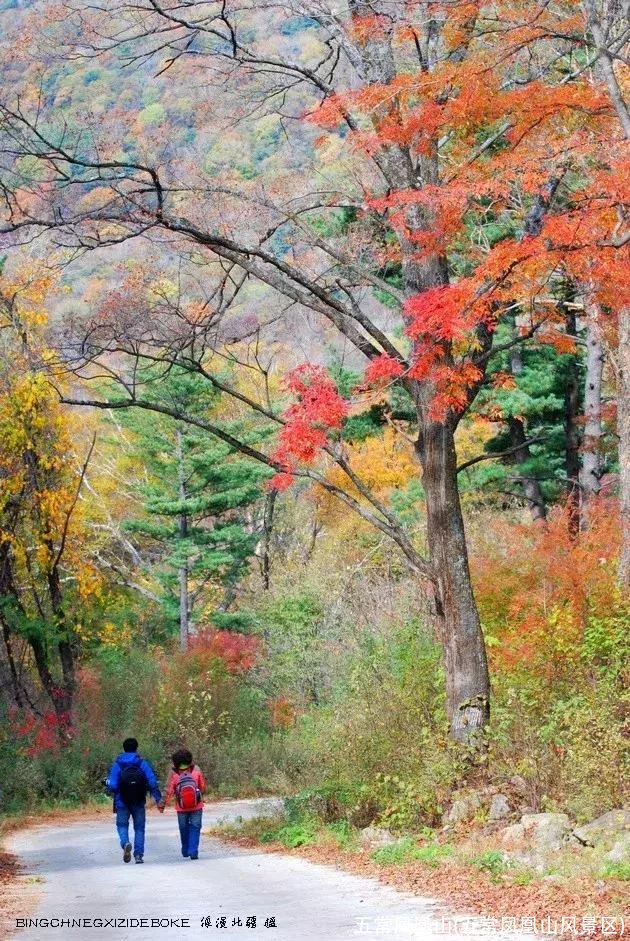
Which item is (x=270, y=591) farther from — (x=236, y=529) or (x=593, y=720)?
(x=593, y=720)

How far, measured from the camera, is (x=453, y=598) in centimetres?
1366

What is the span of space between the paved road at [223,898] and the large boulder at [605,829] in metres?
1.53

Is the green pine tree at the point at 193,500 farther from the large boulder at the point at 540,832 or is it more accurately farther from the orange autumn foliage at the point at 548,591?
the large boulder at the point at 540,832

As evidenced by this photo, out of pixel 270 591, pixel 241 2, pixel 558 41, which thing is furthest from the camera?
pixel 270 591

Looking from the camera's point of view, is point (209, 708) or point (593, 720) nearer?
point (593, 720)

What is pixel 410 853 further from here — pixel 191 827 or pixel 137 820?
pixel 137 820

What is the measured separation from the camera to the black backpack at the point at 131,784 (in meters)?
13.6

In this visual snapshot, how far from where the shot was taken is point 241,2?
1418 centimetres

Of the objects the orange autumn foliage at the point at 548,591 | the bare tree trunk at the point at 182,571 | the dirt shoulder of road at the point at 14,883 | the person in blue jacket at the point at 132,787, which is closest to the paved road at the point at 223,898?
the dirt shoulder of road at the point at 14,883

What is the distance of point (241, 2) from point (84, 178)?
10.4 ft

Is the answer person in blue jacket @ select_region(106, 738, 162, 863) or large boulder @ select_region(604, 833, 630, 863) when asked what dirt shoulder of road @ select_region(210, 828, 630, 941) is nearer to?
large boulder @ select_region(604, 833, 630, 863)

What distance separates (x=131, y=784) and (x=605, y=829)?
5.88 meters

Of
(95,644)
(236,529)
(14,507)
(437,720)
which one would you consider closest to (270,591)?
(236,529)

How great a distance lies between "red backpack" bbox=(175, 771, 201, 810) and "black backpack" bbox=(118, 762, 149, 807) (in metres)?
0.41
